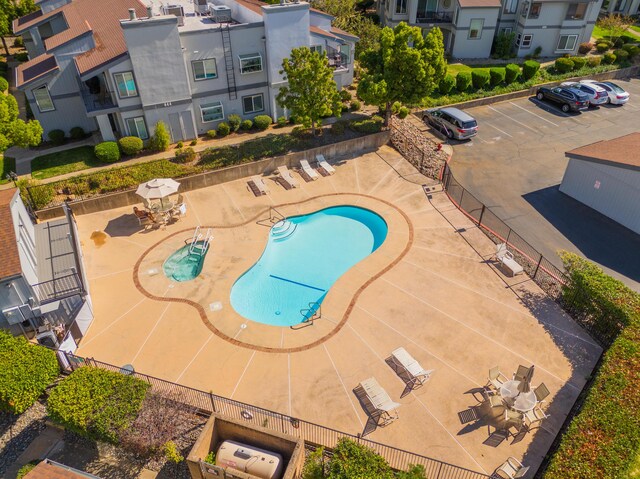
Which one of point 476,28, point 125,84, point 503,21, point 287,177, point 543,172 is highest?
point 125,84

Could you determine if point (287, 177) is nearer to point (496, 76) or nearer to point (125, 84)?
point (125, 84)

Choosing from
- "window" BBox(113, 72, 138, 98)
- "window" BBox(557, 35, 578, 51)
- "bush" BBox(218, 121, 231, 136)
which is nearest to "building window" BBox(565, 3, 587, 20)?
"window" BBox(557, 35, 578, 51)

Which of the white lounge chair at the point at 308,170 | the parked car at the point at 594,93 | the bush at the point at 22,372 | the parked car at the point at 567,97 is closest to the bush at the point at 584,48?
the parked car at the point at 594,93

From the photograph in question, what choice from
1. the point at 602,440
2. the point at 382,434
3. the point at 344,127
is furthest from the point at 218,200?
the point at 602,440

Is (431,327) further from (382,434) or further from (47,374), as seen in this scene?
(47,374)

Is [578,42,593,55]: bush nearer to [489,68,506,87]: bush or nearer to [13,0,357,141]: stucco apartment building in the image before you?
[489,68,506,87]: bush

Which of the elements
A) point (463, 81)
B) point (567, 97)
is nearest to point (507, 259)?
point (463, 81)
